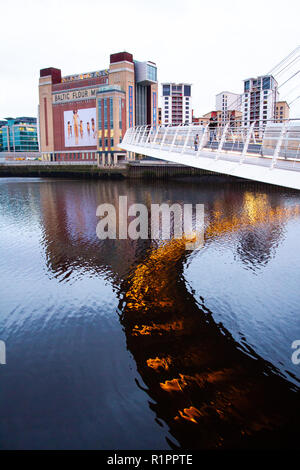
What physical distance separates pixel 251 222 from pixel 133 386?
14008mm

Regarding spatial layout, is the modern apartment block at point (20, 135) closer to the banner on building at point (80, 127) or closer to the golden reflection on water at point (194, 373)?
the banner on building at point (80, 127)

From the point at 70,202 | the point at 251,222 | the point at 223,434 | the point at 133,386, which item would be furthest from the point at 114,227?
the point at 223,434

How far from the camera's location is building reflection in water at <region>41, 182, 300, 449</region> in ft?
15.8

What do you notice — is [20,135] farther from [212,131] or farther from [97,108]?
[212,131]

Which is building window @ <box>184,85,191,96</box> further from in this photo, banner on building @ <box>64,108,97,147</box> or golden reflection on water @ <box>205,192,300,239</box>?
golden reflection on water @ <box>205,192,300,239</box>

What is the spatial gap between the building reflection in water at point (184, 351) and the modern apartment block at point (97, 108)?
44611 millimetres

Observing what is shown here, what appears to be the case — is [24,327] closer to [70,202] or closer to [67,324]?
[67,324]

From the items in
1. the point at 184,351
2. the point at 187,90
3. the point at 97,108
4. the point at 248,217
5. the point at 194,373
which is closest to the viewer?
the point at 194,373

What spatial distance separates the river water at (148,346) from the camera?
15.7 ft

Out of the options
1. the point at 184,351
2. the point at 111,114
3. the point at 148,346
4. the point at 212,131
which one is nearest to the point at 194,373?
the point at 184,351

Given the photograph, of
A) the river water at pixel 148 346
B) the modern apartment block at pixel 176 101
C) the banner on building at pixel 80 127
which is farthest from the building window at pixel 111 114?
the modern apartment block at pixel 176 101

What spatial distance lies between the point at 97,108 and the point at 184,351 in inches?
2390

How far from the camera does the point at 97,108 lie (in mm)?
62062
